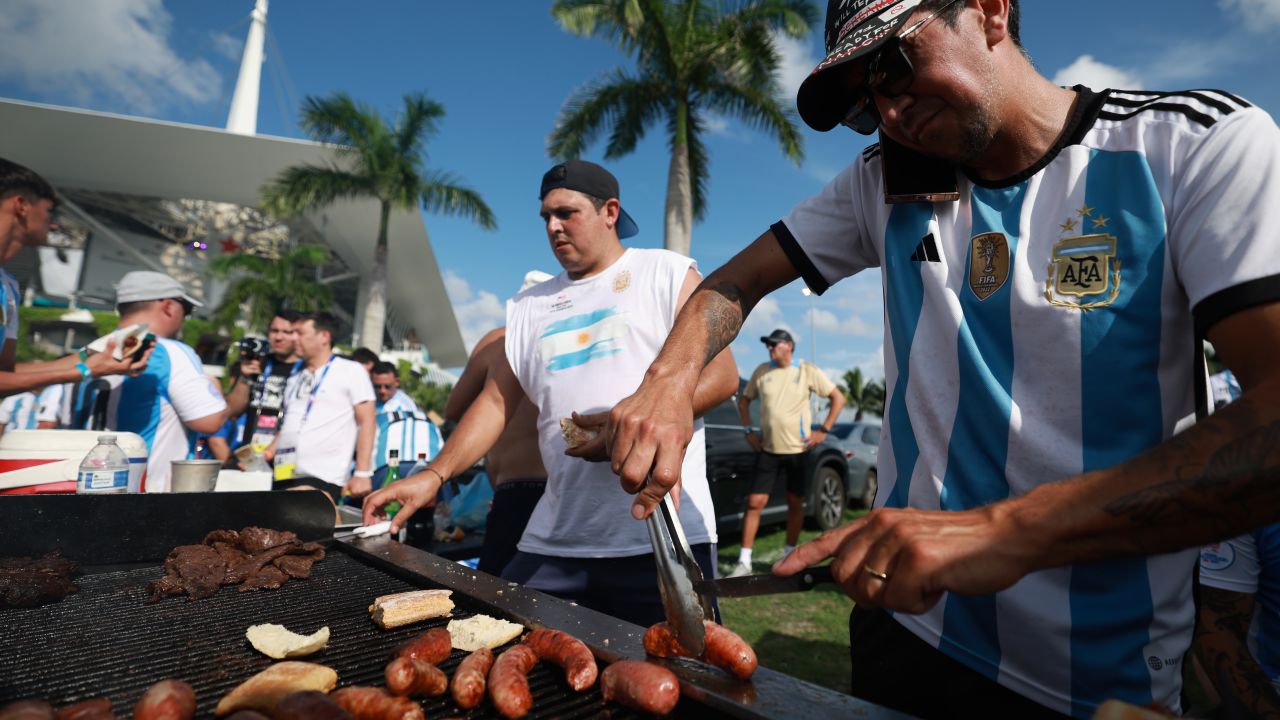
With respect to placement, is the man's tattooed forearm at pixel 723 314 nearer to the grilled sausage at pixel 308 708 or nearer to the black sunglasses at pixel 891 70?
the black sunglasses at pixel 891 70

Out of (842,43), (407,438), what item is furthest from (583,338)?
(407,438)

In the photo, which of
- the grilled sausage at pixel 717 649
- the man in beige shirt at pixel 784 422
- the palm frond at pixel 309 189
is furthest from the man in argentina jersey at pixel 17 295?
the palm frond at pixel 309 189

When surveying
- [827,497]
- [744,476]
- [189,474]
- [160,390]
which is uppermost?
[160,390]

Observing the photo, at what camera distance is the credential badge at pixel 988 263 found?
5.07 feet

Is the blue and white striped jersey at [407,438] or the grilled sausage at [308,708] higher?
the blue and white striped jersey at [407,438]

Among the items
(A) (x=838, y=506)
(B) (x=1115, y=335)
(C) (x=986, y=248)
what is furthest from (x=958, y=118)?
(A) (x=838, y=506)

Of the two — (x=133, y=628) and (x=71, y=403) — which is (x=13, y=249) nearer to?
(x=71, y=403)

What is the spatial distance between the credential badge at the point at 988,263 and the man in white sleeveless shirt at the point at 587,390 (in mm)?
1188

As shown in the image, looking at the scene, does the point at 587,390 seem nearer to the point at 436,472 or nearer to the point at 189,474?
the point at 436,472

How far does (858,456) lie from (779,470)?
12.8 ft

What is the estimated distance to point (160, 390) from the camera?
4.75m

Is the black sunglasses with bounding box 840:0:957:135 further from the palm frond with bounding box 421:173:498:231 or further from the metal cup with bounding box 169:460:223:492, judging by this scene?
the palm frond with bounding box 421:173:498:231

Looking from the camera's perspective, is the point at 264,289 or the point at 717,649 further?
the point at 264,289

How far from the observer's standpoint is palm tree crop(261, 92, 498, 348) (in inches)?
824
